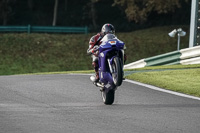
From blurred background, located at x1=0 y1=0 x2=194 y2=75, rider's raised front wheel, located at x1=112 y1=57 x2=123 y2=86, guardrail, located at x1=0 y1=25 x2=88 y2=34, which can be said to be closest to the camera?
rider's raised front wheel, located at x1=112 y1=57 x2=123 y2=86

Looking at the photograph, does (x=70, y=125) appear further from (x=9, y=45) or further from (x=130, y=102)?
(x=9, y=45)

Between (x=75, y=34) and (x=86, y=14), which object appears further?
(x=86, y=14)

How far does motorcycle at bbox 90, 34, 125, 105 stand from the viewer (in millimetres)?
12291

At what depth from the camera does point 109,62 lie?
40.5ft

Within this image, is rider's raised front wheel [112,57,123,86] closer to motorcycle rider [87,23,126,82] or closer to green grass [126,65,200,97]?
motorcycle rider [87,23,126,82]

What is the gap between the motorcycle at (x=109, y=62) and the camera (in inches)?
484

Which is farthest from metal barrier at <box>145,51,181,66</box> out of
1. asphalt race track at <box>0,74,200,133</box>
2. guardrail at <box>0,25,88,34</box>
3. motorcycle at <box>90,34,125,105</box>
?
guardrail at <box>0,25,88,34</box>

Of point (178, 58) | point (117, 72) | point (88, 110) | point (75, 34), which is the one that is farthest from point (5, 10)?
point (88, 110)

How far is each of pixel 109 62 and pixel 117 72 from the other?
400 mm

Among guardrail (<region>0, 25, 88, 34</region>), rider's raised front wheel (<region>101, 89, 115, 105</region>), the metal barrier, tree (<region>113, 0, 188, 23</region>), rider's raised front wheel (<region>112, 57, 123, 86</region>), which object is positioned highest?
tree (<region>113, 0, 188, 23</region>)

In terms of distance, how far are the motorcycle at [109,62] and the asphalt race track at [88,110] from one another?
26cm

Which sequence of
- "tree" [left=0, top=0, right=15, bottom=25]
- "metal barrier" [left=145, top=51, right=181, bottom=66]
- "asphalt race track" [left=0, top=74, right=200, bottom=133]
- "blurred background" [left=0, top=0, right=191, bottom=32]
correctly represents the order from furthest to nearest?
"tree" [left=0, top=0, right=15, bottom=25] → "blurred background" [left=0, top=0, right=191, bottom=32] → "metal barrier" [left=145, top=51, right=181, bottom=66] → "asphalt race track" [left=0, top=74, right=200, bottom=133]

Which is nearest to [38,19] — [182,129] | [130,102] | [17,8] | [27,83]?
[17,8]

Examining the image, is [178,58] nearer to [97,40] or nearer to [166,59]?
[166,59]
